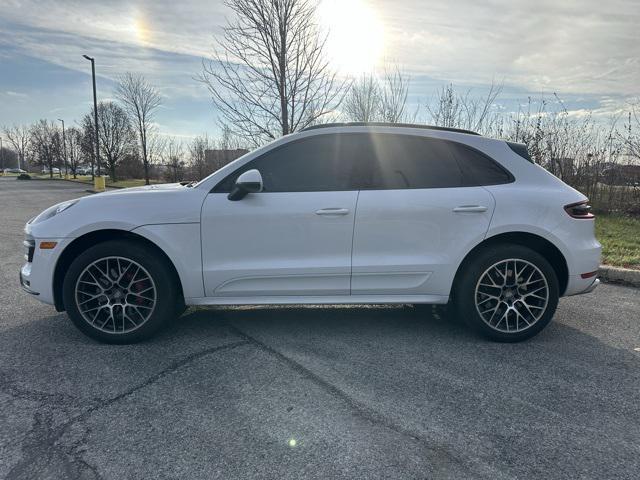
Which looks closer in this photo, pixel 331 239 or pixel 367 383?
pixel 367 383

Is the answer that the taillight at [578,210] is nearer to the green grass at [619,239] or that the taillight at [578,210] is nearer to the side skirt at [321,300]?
the side skirt at [321,300]

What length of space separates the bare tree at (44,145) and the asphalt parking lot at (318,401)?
60.5m

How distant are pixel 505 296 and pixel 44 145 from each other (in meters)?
65.5

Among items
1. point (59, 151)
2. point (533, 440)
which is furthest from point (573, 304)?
point (59, 151)

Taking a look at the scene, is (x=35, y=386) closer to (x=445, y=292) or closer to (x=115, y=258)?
(x=115, y=258)

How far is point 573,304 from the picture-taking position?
4.84 metres

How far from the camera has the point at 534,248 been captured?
386cm

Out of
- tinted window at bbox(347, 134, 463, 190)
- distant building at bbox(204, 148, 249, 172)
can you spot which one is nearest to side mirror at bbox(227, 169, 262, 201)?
tinted window at bbox(347, 134, 463, 190)

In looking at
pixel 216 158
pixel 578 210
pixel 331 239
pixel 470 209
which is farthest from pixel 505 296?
pixel 216 158

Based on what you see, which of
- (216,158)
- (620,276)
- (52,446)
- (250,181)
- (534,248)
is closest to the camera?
(52,446)

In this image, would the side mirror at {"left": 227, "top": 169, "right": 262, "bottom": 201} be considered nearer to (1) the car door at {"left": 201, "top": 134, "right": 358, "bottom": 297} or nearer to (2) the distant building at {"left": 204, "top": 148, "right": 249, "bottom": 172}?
(1) the car door at {"left": 201, "top": 134, "right": 358, "bottom": 297}

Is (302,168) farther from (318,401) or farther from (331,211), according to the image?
(318,401)

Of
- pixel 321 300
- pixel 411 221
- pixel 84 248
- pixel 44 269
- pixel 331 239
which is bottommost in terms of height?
pixel 321 300

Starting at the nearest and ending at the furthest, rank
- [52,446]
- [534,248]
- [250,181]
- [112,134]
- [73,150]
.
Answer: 1. [52,446]
2. [250,181]
3. [534,248]
4. [112,134]
5. [73,150]
